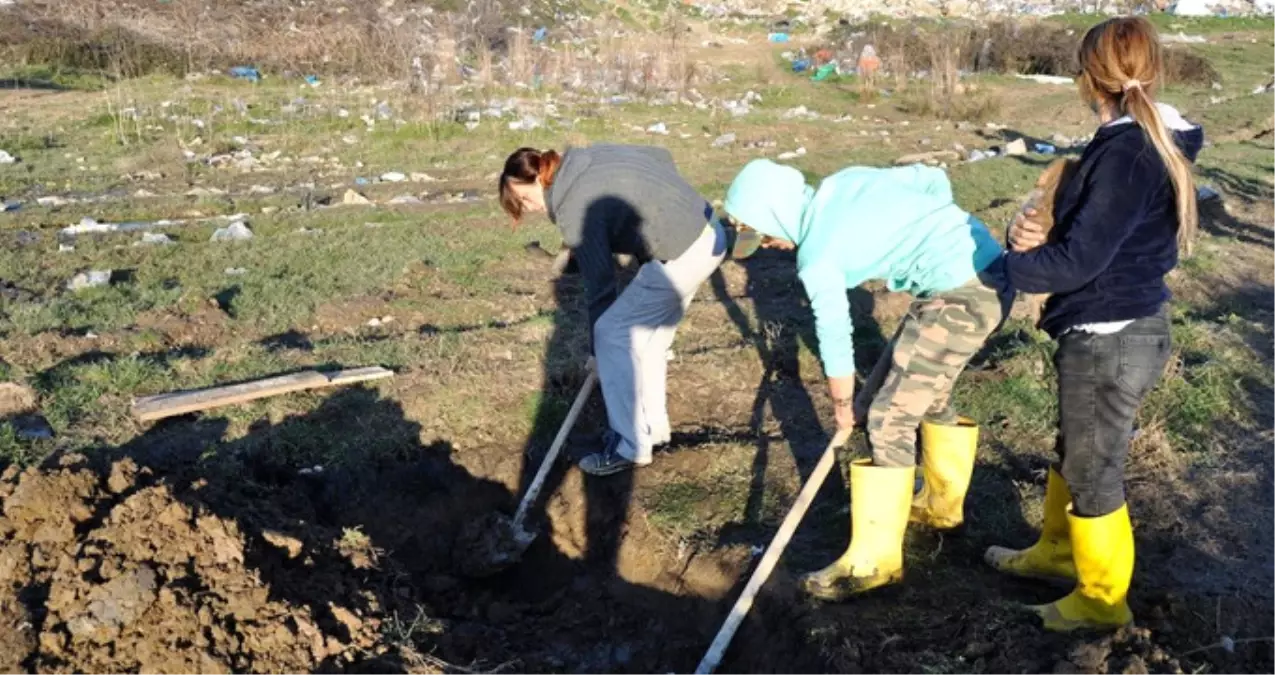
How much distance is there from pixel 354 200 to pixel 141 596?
27.1 ft

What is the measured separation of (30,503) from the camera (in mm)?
3674

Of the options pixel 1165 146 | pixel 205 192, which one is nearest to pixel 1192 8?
pixel 205 192

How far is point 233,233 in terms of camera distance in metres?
9.14

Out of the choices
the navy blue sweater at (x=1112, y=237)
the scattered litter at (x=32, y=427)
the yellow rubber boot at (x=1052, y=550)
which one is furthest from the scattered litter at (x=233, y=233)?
the navy blue sweater at (x=1112, y=237)

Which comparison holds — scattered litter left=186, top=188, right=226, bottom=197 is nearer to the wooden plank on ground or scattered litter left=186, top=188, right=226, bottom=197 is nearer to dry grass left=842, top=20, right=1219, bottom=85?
the wooden plank on ground

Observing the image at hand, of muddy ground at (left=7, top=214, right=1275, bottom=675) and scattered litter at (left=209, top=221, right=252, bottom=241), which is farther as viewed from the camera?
scattered litter at (left=209, top=221, right=252, bottom=241)

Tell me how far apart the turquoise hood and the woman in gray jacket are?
88 centimetres

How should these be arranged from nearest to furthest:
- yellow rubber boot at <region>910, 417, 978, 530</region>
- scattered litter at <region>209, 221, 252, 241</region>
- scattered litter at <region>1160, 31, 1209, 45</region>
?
yellow rubber boot at <region>910, 417, 978, 530</region>
scattered litter at <region>209, 221, 252, 241</region>
scattered litter at <region>1160, 31, 1209, 45</region>

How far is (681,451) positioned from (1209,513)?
7.74 feet

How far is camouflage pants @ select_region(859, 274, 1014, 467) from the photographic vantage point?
140 inches

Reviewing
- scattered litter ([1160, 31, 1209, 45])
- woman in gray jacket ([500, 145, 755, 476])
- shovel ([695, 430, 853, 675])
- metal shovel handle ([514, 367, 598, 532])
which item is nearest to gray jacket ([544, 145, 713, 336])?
woman in gray jacket ([500, 145, 755, 476])

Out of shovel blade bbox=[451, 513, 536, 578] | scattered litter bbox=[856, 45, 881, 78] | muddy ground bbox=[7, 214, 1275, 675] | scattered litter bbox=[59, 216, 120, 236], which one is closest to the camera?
muddy ground bbox=[7, 214, 1275, 675]

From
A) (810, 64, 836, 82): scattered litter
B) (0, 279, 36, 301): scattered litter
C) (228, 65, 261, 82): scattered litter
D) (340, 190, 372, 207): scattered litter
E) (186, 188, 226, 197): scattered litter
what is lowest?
(340, 190, 372, 207): scattered litter

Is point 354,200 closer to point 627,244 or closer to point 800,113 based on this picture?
point 627,244
